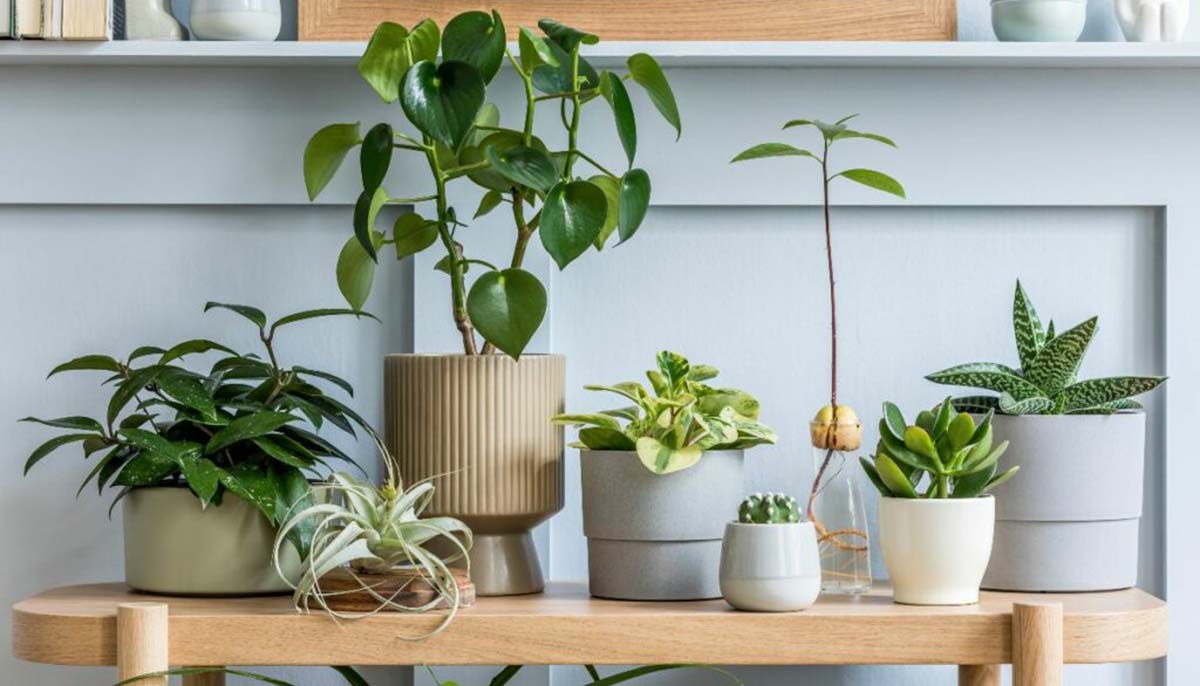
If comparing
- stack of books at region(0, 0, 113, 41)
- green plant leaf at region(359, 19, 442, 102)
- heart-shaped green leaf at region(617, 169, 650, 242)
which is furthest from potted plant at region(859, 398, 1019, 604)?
stack of books at region(0, 0, 113, 41)

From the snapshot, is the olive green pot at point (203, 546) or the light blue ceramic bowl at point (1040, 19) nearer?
the olive green pot at point (203, 546)

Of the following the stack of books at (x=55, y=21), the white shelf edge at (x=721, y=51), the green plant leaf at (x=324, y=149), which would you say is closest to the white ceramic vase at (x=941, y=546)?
the white shelf edge at (x=721, y=51)

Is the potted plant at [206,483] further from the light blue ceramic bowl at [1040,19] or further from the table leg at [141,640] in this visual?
the light blue ceramic bowl at [1040,19]

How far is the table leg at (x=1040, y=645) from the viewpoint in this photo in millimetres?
975

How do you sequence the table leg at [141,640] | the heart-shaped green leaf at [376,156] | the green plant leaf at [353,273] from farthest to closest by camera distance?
the green plant leaf at [353,273], the heart-shaped green leaf at [376,156], the table leg at [141,640]

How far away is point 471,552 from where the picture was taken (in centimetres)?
112

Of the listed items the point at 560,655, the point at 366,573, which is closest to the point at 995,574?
the point at 560,655

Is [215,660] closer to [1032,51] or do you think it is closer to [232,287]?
[232,287]

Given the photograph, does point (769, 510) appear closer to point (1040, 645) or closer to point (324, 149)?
point (1040, 645)

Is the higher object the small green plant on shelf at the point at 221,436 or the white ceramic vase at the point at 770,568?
the small green plant on shelf at the point at 221,436

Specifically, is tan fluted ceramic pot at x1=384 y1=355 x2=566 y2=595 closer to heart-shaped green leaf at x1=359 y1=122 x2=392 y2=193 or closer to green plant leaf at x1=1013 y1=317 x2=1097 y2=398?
heart-shaped green leaf at x1=359 y1=122 x2=392 y2=193

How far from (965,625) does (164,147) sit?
0.82 m

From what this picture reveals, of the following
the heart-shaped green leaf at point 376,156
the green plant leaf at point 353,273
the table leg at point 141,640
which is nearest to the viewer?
the table leg at point 141,640

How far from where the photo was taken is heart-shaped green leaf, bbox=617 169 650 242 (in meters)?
1.08
